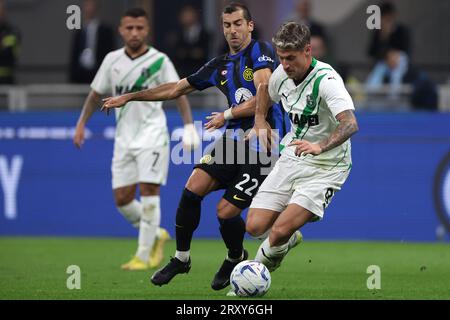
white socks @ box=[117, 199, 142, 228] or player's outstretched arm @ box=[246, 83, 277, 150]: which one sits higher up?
player's outstretched arm @ box=[246, 83, 277, 150]

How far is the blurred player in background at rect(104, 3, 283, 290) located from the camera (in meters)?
10.1

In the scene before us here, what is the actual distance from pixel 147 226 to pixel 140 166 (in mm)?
675

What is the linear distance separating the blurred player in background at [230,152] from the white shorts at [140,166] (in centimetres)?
219

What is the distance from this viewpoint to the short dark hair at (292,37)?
30.4 feet

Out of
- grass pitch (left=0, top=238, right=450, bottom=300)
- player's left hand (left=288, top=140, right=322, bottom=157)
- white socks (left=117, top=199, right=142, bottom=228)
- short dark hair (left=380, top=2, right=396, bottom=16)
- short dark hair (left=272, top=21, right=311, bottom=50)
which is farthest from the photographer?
short dark hair (left=380, top=2, right=396, bottom=16)

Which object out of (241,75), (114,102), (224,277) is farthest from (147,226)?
(241,75)

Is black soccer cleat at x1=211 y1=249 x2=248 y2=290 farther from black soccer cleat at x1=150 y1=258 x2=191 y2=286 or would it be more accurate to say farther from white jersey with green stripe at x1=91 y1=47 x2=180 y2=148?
white jersey with green stripe at x1=91 y1=47 x2=180 y2=148

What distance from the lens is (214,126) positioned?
9.72 m

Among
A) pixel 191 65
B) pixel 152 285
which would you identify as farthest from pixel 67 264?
pixel 191 65

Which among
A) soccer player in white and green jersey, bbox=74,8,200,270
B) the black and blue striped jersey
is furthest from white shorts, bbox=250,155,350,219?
soccer player in white and green jersey, bbox=74,8,200,270

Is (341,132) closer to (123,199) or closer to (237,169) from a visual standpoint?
(237,169)

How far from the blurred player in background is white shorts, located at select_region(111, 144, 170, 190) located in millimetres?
2188

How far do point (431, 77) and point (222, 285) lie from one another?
900cm


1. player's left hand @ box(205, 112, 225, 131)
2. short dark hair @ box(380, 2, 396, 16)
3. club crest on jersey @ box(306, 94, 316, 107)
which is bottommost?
player's left hand @ box(205, 112, 225, 131)
